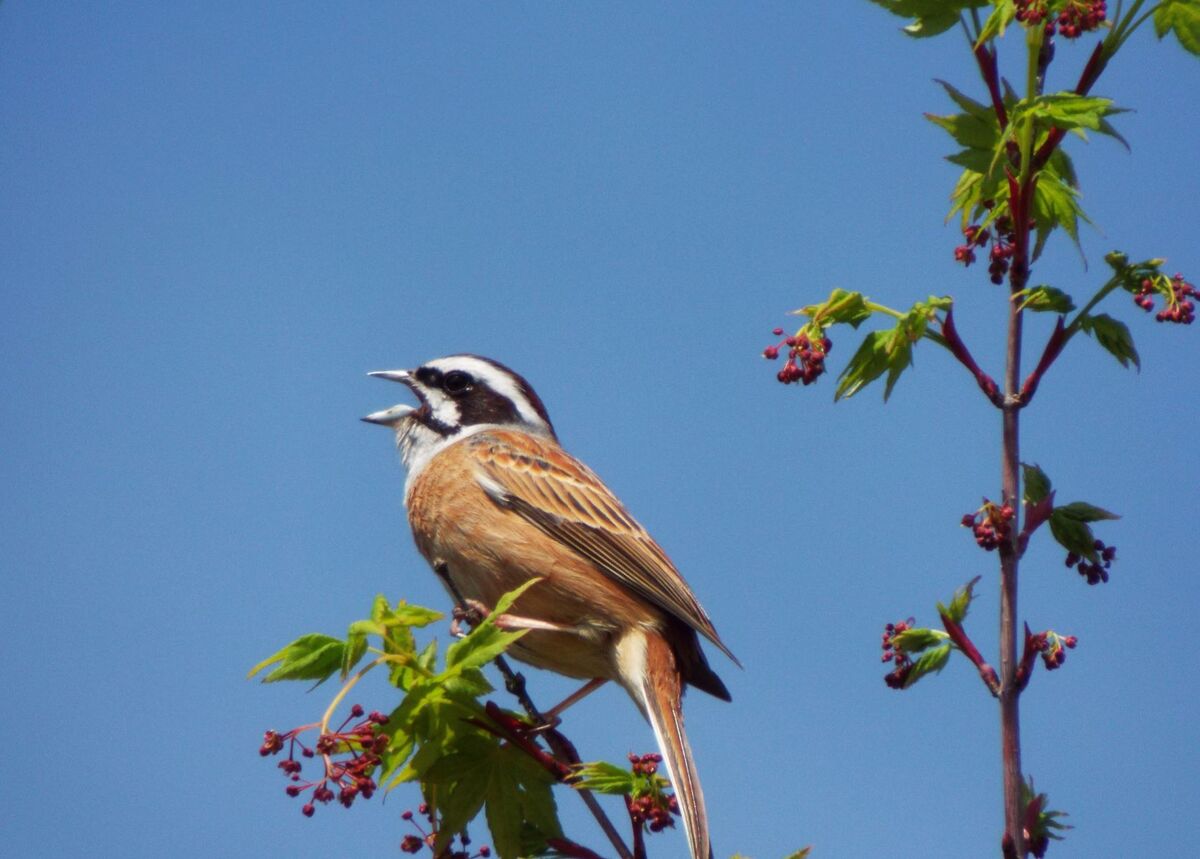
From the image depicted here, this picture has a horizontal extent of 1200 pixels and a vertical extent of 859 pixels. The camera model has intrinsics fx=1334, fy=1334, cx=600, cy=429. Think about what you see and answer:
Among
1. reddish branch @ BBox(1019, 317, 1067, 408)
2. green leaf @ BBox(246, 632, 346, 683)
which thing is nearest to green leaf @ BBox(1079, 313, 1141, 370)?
reddish branch @ BBox(1019, 317, 1067, 408)

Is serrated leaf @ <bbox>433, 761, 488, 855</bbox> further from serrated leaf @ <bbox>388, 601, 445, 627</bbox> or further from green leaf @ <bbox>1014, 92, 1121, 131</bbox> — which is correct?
green leaf @ <bbox>1014, 92, 1121, 131</bbox>

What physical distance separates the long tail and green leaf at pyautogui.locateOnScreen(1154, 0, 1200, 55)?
2741 millimetres

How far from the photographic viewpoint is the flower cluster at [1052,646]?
A: 2979 millimetres

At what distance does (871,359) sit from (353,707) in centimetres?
170

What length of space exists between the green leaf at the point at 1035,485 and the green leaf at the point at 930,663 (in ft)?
1.38


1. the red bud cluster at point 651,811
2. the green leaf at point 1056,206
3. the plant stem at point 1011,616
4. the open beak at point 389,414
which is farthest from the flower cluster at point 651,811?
the open beak at point 389,414

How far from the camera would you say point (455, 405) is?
7.18 metres

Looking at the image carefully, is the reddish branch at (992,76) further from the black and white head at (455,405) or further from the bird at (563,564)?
the black and white head at (455,405)

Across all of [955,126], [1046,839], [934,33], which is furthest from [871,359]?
[1046,839]

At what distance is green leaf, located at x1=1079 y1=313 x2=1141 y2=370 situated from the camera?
133 inches

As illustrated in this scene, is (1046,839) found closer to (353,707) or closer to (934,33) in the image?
(353,707)

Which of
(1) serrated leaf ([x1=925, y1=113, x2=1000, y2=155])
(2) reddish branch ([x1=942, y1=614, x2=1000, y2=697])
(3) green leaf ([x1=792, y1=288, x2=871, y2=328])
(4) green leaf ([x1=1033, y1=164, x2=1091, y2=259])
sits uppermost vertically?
(1) serrated leaf ([x1=925, y1=113, x2=1000, y2=155])

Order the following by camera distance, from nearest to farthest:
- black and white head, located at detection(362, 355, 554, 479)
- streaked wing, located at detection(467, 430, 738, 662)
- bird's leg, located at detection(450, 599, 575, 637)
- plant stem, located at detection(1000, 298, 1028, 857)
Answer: plant stem, located at detection(1000, 298, 1028, 857) → bird's leg, located at detection(450, 599, 575, 637) → streaked wing, located at detection(467, 430, 738, 662) → black and white head, located at detection(362, 355, 554, 479)

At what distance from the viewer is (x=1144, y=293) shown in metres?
3.41
